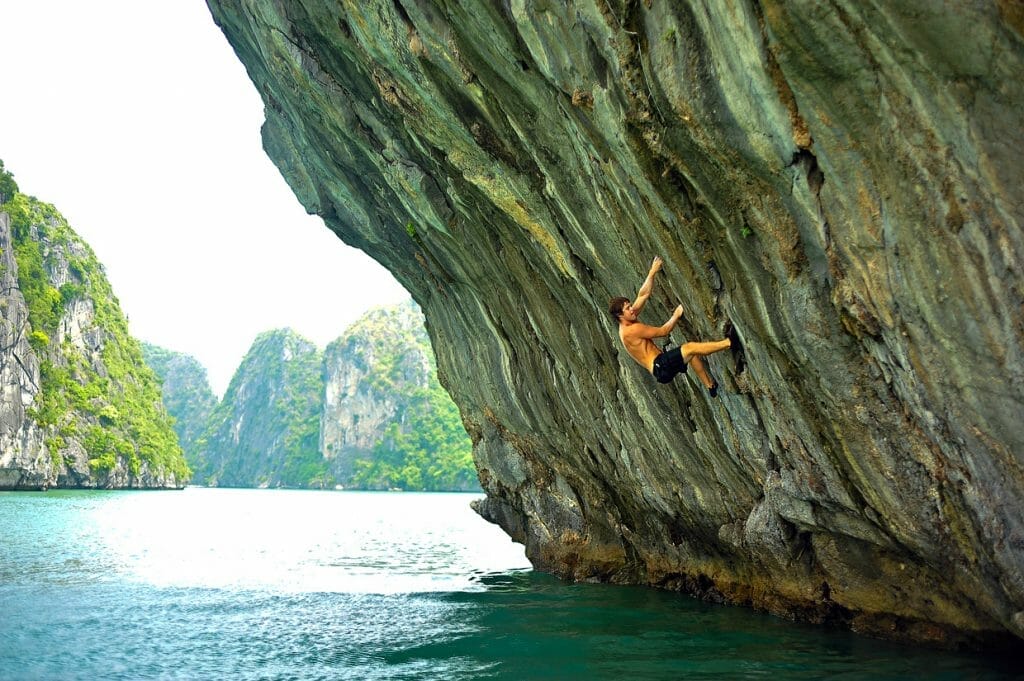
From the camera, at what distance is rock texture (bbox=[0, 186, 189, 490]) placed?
81.4 metres

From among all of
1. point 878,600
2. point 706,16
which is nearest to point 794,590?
point 878,600

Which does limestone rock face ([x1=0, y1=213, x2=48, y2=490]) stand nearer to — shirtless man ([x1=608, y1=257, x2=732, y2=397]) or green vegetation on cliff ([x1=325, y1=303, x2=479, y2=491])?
shirtless man ([x1=608, y1=257, x2=732, y2=397])

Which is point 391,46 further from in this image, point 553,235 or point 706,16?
point 706,16

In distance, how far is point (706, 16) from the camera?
8094 mm

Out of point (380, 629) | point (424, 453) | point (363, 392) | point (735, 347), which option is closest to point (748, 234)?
point (735, 347)

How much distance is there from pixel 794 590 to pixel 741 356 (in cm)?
518

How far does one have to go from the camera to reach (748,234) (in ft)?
32.0

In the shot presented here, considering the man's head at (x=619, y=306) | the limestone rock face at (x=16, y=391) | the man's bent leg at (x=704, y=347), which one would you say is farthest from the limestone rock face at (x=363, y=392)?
the man's bent leg at (x=704, y=347)

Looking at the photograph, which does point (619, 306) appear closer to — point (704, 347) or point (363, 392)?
point (704, 347)

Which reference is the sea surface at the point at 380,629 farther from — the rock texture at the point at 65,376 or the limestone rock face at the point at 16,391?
the rock texture at the point at 65,376

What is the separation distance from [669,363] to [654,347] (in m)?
0.59

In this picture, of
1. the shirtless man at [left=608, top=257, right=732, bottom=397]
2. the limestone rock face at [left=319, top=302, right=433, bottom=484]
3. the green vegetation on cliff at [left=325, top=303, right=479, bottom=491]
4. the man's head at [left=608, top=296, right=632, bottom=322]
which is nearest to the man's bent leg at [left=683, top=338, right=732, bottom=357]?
the shirtless man at [left=608, top=257, right=732, bottom=397]

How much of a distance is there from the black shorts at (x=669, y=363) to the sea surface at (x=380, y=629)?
3939 mm

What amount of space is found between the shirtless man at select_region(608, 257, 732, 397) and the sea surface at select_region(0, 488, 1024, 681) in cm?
398
